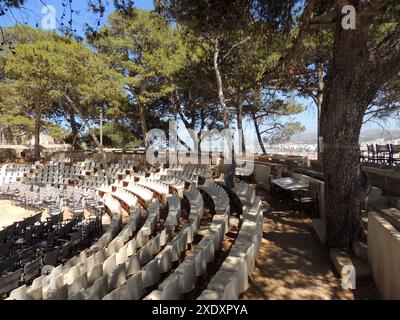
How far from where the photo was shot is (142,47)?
18.2 m

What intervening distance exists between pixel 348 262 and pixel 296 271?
2.59 feet

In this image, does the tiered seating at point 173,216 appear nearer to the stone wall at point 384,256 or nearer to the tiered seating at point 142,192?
the tiered seating at point 142,192

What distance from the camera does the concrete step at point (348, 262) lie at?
15.9 ft

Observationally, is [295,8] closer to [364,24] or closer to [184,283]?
[364,24]

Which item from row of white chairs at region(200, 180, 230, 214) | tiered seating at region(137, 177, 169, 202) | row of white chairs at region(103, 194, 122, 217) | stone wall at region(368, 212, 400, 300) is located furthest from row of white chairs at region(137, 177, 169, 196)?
stone wall at region(368, 212, 400, 300)

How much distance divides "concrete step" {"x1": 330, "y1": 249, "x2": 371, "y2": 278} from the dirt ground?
0.31 feet

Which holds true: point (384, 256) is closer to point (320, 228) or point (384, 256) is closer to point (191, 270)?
point (191, 270)

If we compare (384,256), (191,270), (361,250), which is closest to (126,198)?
(191,270)

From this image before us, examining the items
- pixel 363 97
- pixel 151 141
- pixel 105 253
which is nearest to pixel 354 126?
pixel 363 97

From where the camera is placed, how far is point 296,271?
5.04 metres

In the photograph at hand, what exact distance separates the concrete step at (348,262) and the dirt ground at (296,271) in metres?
0.09

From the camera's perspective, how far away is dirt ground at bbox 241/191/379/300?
4.37 metres

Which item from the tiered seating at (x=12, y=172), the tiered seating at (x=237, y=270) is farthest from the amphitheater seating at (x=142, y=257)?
the tiered seating at (x=12, y=172)

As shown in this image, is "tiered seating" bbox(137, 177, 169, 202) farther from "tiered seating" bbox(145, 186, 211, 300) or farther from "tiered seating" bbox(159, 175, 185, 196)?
"tiered seating" bbox(145, 186, 211, 300)
